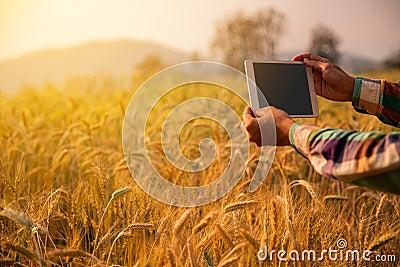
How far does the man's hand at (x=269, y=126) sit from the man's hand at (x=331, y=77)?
1.34 ft

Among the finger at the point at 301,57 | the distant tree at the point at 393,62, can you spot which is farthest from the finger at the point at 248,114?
the distant tree at the point at 393,62

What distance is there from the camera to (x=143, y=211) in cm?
149

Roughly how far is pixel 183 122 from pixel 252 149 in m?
0.63

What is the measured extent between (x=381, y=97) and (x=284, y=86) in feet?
1.03

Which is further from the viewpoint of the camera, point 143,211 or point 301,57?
point 301,57

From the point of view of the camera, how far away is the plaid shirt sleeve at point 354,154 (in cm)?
96

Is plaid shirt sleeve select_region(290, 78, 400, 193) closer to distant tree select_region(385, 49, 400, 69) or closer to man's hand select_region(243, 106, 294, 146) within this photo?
man's hand select_region(243, 106, 294, 146)

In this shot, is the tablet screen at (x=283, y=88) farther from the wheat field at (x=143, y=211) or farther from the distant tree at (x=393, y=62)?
the distant tree at (x=393, y=62)

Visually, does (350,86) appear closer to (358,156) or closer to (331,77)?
(331,77)

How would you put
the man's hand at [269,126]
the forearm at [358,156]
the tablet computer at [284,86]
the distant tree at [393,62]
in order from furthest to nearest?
the distant tree at [393,62] < the tablet computer at [284,86] < the man's hand at [269,126] < the forearm at [358,156]

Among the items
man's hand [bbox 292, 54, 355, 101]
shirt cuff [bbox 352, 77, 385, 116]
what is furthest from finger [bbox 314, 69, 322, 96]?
shirt cuff [bbox 352, 77, 385, 116]

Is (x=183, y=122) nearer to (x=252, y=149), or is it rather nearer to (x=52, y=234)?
(x=252, y=149)

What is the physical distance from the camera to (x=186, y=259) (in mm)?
1263

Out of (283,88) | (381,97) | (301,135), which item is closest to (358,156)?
(301,135)
